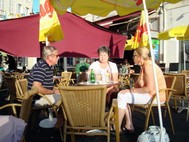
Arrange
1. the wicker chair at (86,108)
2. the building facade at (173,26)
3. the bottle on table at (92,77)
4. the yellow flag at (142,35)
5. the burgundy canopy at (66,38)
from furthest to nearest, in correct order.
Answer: the building facade at (173,26) → the yellow flag at (142,35) → the burgundy canopy at (66,38) → the bottle on table at (92,77) → the wicker chair at (86,108)

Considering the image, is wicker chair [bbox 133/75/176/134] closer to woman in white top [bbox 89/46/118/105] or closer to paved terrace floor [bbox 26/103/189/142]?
paved terrace floor [bbox 26/103/189/142]

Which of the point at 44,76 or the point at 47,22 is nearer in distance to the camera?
the point at 44,76

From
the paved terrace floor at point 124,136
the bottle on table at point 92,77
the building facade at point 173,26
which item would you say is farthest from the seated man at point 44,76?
the building facade at point 173,26

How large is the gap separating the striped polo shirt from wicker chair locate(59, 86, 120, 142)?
3.98 ft

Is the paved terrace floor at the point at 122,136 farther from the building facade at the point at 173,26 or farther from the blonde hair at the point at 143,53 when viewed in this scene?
the building facade at the point at 173,26

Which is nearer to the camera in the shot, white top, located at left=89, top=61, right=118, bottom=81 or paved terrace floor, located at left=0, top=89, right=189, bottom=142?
paved terrace floor, located at left=0, top=89, right=189, bottom=142

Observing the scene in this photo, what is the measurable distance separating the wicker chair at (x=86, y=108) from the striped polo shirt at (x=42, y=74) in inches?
47.8

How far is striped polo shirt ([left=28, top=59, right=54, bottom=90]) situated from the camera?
4.25m

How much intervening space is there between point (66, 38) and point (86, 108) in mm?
4322

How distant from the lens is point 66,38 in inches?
283

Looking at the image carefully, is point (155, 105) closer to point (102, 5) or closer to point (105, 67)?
point (105, 67)

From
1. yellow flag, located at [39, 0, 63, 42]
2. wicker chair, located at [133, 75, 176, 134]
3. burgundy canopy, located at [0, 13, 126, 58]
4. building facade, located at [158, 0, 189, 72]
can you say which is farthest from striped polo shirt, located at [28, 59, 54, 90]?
building facade, located at [158, 0, 189, 72]

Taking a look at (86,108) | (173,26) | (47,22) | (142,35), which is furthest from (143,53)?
(173,26)

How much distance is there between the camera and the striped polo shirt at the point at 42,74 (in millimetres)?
4254
